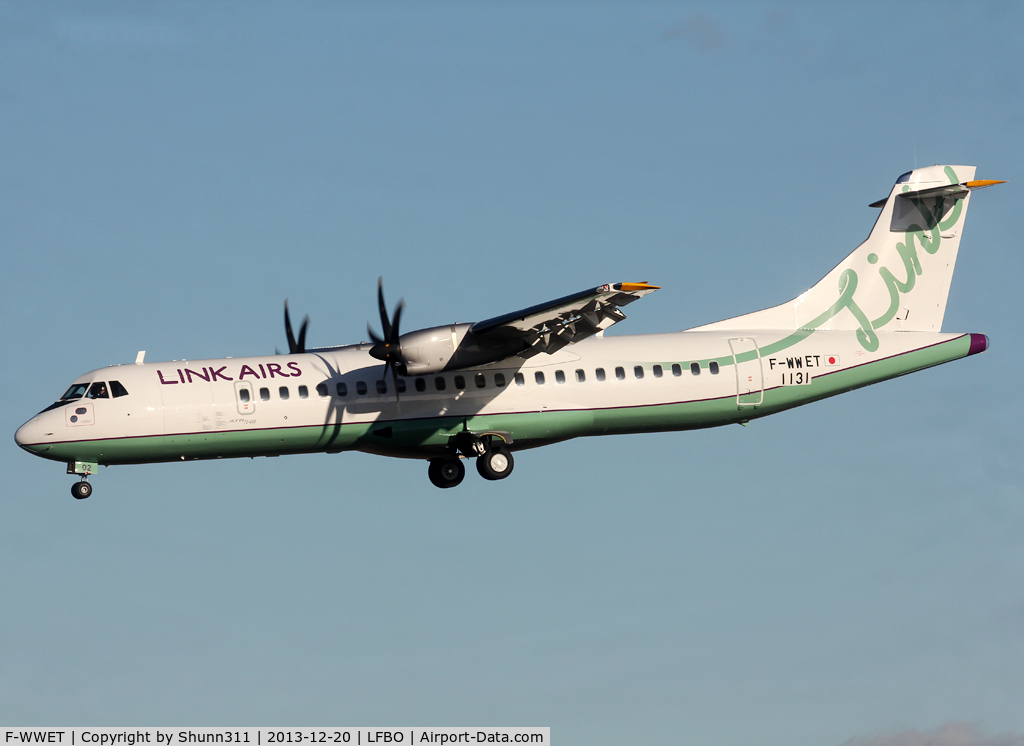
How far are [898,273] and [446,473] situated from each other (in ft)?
44.4

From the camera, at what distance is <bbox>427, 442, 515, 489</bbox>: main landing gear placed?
30.1m

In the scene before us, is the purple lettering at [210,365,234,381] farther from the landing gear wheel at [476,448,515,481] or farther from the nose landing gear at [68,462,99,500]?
the landing gear wheel at [476,448,515,481]

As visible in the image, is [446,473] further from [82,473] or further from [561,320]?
[82,473]

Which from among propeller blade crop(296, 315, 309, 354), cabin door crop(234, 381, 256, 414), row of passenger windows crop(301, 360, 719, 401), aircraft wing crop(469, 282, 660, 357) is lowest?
cabin door crop(234, 381, 256, 414)

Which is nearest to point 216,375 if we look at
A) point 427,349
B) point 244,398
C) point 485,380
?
point 244,398

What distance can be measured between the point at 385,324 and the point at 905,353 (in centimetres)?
1378

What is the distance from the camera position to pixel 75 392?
28781 mm

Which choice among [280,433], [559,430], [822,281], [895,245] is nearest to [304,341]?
[280,433]

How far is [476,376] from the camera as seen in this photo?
29922 mm

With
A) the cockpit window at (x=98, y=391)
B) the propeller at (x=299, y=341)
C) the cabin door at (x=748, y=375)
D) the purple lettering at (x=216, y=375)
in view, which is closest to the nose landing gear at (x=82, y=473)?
the cockpit window at (x=98, y=391)

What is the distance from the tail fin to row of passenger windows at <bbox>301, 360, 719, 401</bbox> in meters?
2.38

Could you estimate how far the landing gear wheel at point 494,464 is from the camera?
1185 inches

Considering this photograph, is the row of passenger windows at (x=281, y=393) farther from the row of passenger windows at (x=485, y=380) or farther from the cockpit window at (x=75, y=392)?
the cockpit window at (x=75, y=392)

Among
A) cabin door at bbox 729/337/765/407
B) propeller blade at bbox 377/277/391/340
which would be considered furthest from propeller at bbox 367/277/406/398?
cabin door at bbox 729/337/765/407
